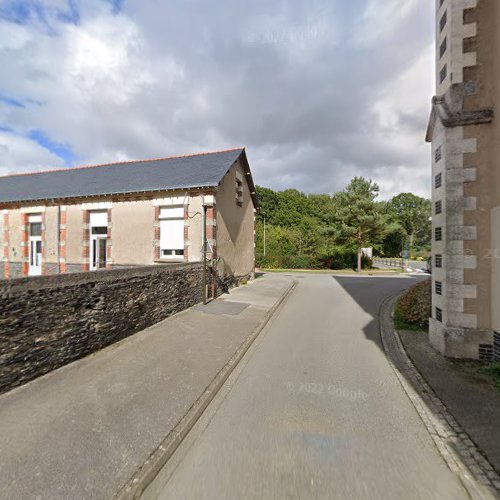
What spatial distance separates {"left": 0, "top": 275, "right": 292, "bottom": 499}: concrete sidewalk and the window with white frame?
4.94 meters

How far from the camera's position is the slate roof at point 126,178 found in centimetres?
1112

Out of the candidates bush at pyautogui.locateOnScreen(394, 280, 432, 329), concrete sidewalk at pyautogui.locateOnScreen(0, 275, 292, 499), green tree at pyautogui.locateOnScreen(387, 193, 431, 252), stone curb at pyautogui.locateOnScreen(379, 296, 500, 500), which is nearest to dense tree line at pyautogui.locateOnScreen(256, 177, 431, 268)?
bush at pyautogui.locateOnScreen(394, 280, 432, 329)

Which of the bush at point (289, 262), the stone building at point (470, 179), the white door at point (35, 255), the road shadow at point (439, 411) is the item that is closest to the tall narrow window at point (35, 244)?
the white door at point (35, 255)

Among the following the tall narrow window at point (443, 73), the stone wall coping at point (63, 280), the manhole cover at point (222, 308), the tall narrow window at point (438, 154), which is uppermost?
the tall narrow window at point (443, 73)

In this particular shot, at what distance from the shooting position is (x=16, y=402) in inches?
149

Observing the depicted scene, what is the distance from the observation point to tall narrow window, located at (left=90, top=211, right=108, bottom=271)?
40.3 feet

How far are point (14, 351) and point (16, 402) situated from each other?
78cm

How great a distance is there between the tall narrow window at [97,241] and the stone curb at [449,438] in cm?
1240

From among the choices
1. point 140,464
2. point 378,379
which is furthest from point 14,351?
point 378,379

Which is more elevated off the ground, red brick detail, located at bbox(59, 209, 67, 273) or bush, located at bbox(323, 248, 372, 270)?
A: red brick detail, located at bbox(59, 209, 67, 273)

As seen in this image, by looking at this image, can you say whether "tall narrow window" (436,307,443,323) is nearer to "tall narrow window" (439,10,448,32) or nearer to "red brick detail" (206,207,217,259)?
"tall narrow window" (439,10,448,32)

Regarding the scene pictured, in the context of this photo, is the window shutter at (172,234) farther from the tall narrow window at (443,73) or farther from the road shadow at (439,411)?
the tall narrow window at (443,73)

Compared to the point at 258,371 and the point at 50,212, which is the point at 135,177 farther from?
the point at 258,371

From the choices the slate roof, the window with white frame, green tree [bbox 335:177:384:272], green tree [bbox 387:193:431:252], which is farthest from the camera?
green tree [bbox 387:193:431:252]
